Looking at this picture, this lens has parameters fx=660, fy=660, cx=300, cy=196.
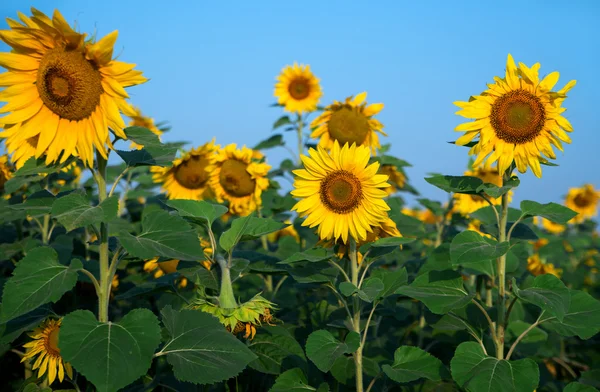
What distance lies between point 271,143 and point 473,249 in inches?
160

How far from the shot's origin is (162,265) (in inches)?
197

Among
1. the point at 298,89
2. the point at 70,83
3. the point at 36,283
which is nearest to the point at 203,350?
the point at 36,283

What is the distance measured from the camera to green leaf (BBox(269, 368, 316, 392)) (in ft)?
10.6

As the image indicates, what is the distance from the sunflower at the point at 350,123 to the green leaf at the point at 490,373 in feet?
9.78

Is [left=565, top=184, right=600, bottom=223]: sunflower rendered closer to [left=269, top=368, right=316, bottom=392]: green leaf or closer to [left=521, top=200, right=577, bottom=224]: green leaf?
[left=521, top=200, right=577, bottom=224]: green leaf

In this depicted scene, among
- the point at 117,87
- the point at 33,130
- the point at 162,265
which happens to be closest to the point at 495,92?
the point at 117,87

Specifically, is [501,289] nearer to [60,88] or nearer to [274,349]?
[274,349]

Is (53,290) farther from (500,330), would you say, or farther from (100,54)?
(500,330)

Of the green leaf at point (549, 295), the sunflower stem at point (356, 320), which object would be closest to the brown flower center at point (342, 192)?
the sunflower stem at point (356, 320)

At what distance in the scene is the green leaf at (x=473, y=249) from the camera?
295 cm

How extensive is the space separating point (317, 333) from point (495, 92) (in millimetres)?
1522

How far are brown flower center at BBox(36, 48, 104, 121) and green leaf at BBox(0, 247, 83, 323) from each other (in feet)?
2.17

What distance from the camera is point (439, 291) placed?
3262 millimetres

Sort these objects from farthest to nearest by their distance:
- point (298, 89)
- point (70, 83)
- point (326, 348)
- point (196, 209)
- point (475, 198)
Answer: point (298, 89)
point (475, 198)
point (196, 209)
point (326, 348)
point (70, 83)
